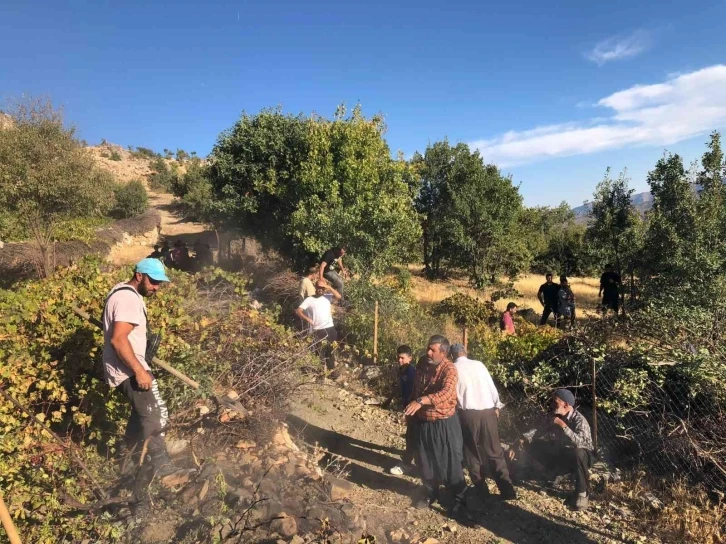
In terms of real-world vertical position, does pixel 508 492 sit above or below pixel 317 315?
below

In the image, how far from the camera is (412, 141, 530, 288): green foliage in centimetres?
1942

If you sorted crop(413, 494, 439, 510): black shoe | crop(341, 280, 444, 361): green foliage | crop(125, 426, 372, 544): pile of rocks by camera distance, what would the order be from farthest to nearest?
crop(341, 280, 444, 361): green foliage → crop(413, 494, 439, 510): black shoe → crop(125, 426, 372, 544): pile of rocks

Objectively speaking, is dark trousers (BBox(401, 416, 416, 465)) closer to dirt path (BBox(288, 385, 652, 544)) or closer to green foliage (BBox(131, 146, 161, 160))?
dirt path (BBox(288, 385, 652, 544))

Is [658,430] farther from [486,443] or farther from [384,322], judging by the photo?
[384,322]

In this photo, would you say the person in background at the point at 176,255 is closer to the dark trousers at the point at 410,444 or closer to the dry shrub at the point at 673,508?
the dark trousers at the point at 410,444

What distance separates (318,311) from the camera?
21.4 ft

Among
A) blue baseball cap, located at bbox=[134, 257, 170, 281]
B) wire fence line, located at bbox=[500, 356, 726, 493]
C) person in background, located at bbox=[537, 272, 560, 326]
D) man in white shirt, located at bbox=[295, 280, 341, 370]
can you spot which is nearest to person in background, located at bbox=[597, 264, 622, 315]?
person in background, located at bbox=[537, 272, 560, 326]

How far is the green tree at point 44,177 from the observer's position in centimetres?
1190

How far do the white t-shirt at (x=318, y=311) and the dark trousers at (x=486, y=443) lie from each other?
9.05 ft

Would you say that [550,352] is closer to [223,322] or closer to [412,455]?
[412,455]

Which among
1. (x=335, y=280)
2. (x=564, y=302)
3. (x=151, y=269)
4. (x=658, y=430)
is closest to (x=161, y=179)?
(x=335, y=280)

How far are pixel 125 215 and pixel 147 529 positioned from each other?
118 feet

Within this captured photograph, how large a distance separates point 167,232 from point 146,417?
30419mm

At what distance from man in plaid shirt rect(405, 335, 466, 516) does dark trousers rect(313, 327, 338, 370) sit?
2.24 meters
